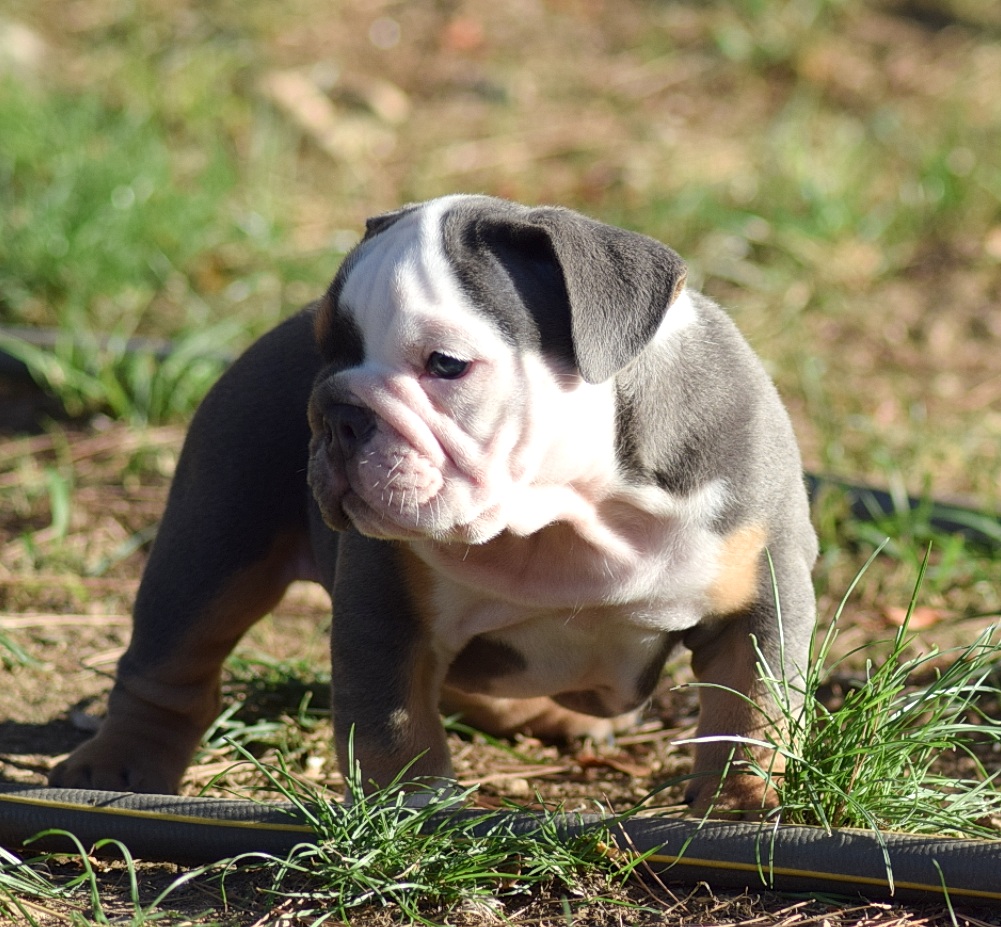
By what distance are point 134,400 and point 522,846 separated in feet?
12.6

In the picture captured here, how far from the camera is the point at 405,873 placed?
307 centimetres

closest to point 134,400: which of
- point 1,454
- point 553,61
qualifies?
point 1,454

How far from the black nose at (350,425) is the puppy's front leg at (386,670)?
0.45 metres

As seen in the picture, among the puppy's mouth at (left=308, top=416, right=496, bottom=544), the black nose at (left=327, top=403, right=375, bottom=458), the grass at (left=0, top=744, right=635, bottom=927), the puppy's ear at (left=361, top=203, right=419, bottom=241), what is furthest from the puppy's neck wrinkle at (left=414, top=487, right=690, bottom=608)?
the puppy's ear at (left=361, top=203, right=419, bottom=241)

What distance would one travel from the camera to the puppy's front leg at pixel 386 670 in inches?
133

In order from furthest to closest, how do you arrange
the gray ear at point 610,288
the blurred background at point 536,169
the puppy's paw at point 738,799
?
the blurred background at point 536,169 < the puppy's paw at point 738,799 < the gray ear at point 610,288

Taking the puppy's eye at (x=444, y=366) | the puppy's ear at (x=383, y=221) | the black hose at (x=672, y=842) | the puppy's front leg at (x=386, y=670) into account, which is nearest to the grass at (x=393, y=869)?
the black hose at (x=672, y=842)

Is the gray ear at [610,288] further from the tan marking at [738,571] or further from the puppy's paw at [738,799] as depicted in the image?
the puppy's paw at [738,799]

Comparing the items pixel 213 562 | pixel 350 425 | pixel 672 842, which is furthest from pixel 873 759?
pixel 213 562

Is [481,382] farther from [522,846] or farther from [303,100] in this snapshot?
[303,100]

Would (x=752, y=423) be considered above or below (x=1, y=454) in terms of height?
above

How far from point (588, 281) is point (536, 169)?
21.1ft

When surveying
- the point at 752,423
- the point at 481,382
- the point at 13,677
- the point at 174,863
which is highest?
the point at 481,382

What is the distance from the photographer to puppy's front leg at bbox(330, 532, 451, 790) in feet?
11.1
